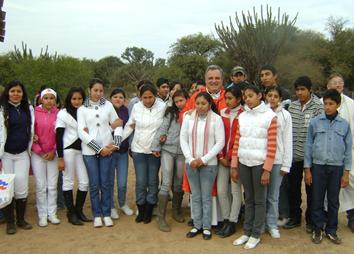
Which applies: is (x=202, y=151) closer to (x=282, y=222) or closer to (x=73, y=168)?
(x=282, y=222)

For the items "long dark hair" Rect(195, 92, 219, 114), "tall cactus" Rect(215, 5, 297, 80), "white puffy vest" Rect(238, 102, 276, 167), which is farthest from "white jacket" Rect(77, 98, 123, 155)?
"tall cactus" Rect(215, 5, 297, 80)

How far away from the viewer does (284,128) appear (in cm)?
434

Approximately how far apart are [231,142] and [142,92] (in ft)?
4.63

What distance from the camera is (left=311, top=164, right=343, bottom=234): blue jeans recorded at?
14.1 feet

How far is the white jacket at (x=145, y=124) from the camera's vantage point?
194 inches

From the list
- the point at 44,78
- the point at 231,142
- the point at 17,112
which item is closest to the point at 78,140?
the point at 17,112

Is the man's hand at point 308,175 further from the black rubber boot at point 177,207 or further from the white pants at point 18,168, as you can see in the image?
the white pants at point 18,168

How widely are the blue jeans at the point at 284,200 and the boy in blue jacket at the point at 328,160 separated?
0.50m

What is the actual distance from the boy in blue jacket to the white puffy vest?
27.5 inches

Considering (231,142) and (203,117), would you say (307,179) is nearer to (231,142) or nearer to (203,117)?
(231,142)

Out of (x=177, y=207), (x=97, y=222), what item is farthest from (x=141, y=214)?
(x=97, y=222)

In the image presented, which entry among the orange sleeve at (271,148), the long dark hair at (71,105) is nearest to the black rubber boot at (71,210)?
the long dark hair at (71,105)

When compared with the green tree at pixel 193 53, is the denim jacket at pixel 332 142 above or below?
below

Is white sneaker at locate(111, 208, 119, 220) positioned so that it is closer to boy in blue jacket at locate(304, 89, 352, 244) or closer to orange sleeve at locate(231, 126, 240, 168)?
orange sleeve at locate(231, 126, 240, 168)
